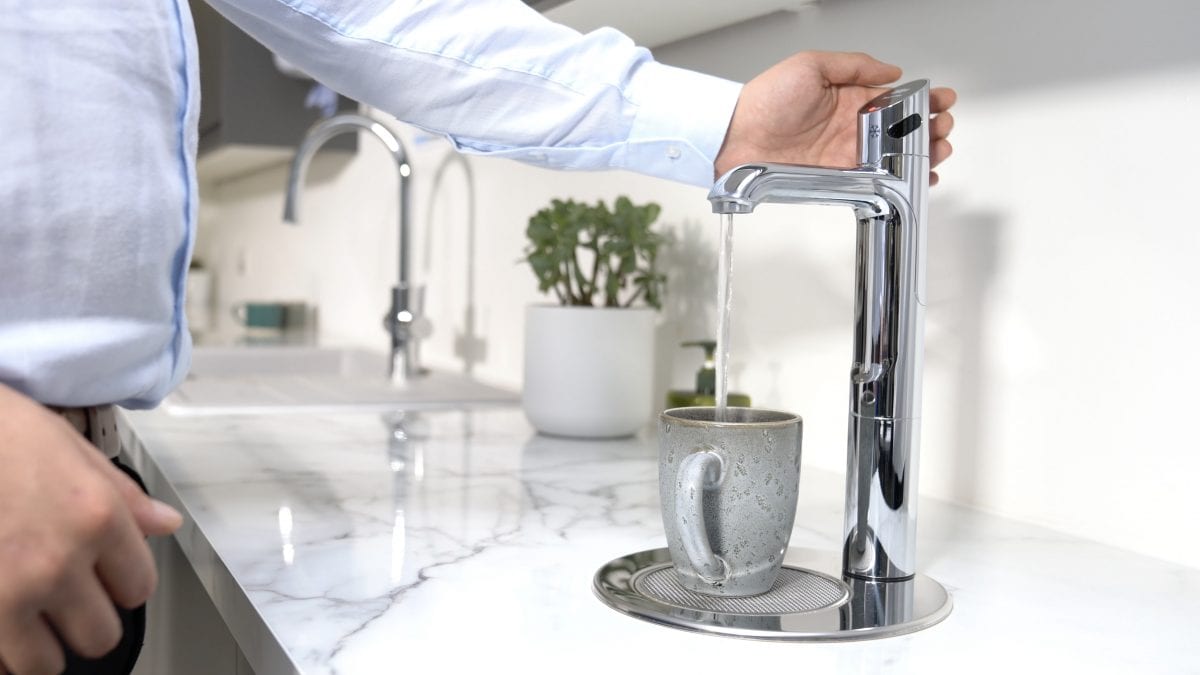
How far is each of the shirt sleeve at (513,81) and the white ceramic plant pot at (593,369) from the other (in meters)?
0.34

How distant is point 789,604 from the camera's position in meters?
0.65

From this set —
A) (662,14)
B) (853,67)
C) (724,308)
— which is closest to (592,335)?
(662,14)

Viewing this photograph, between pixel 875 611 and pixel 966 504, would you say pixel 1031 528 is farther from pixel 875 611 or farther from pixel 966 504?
pixel 875 611

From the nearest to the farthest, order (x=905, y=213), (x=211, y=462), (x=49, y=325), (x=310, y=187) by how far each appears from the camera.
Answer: (x=49, y=325)
(x=905, y=213)
(x=211, y=462)
(x=310, y=187)

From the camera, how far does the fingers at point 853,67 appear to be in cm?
83

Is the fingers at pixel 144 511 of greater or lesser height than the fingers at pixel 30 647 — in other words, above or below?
above

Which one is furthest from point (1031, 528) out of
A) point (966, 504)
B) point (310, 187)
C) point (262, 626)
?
point (310, 187)

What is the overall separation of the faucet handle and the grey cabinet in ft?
5.90

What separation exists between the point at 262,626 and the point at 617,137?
471 mm

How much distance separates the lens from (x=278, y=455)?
43.9 inches

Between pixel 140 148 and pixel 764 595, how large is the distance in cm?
42

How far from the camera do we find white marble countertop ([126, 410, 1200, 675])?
1.89 ft

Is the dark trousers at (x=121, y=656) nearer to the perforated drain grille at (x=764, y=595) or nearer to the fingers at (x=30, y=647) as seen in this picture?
the fingers at (x=30, y=647)

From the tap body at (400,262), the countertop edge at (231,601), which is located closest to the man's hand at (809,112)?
the countertop edge at (231,601)
